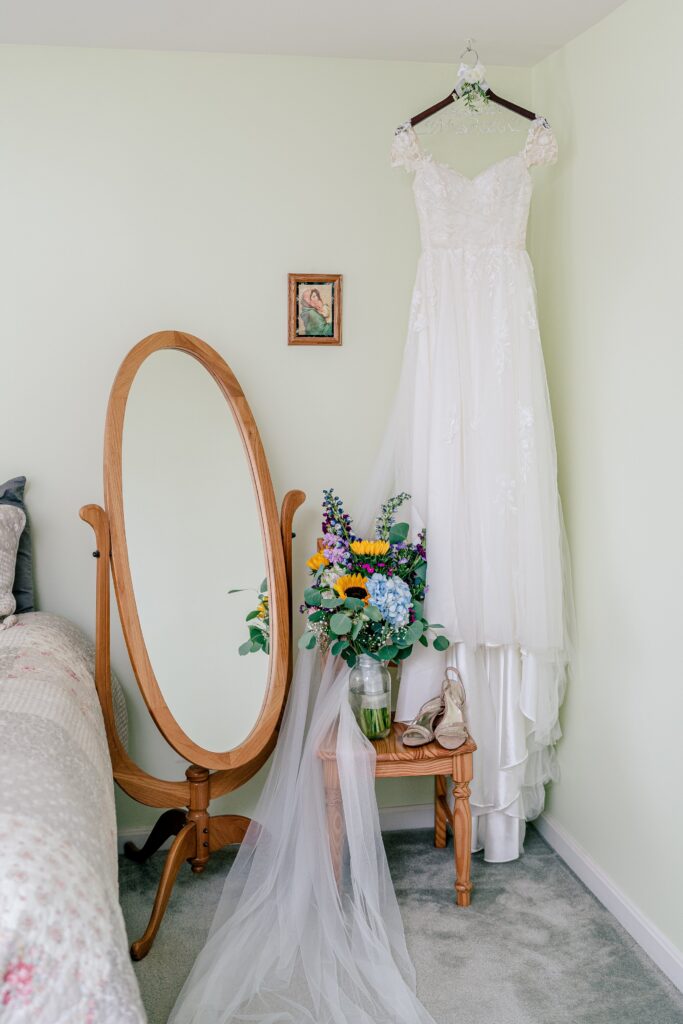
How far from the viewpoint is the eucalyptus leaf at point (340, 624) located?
246 centimetres

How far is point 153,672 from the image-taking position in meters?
2.51

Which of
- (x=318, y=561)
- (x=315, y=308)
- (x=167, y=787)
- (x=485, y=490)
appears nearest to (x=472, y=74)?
(x=315, y=308)

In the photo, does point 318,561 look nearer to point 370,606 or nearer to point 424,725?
point 370,606

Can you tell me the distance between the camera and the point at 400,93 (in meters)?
2.96

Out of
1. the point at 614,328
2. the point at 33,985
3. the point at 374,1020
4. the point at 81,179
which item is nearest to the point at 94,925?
the point at 33,985

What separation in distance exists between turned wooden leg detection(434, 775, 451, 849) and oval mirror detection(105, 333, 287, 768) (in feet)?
2.30

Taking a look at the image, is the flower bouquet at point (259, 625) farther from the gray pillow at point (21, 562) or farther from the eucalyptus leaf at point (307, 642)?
the gray pillow at point (21, 562)

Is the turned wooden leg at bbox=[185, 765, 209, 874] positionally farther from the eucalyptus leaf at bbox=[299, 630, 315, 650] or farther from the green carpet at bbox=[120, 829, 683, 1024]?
the eucalyptus leaf at bbox=[299, 630, 315, 650]

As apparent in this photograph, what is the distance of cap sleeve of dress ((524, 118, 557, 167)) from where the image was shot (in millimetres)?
2662

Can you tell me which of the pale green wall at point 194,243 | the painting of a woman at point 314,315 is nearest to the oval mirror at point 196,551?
the pale green wall at point 194,243

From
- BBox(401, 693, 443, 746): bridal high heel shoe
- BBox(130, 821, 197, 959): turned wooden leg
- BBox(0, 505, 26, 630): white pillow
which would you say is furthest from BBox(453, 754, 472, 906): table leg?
BBox(0, 505, 26, 630): white pillow

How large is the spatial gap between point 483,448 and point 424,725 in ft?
2.77

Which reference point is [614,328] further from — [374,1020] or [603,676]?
[374,1020]

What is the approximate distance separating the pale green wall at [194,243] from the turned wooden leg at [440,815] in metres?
0.64
